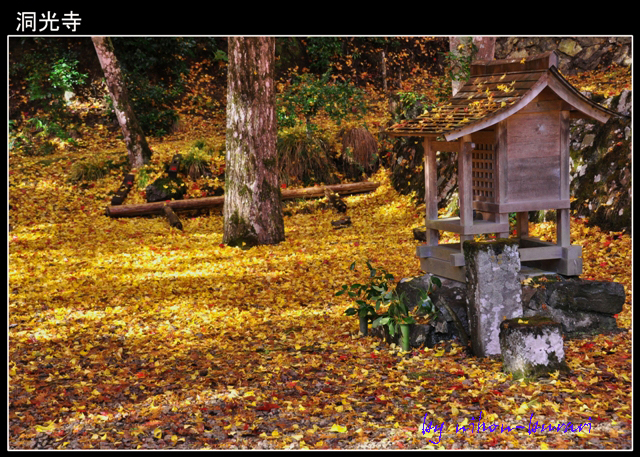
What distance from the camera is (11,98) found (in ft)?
57.7

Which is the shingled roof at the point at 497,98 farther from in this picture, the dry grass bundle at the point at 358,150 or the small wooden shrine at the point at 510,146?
the dry grass bundle at the point at 358,150

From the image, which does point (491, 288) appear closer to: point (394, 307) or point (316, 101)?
point (394, 307)

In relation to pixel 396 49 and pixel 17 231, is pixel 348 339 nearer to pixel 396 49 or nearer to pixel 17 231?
pixel 17 231

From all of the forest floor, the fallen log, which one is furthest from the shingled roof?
the fallen log

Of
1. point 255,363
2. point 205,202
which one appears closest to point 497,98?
point 255,363

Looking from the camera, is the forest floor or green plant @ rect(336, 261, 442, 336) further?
green plant @ rect(336, 261, 442, 336)

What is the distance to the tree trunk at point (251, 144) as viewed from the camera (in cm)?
1084

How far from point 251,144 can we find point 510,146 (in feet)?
17.8

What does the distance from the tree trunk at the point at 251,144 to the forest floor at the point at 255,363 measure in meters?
0.51

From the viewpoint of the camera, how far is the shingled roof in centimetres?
611

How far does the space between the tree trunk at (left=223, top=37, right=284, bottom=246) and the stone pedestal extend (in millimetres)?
5616

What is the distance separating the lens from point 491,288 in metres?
5.87

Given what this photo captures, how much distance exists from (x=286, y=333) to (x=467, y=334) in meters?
1.93

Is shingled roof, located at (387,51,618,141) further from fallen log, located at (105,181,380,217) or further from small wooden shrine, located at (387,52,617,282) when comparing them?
fallen log, located at (105,181,380,217)
